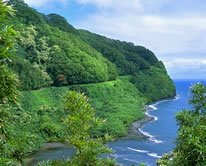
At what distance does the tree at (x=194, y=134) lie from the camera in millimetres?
10648

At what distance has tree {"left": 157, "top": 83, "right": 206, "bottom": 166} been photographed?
10.6 m

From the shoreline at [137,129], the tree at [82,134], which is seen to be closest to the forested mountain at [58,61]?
the shoreline at [137,129]

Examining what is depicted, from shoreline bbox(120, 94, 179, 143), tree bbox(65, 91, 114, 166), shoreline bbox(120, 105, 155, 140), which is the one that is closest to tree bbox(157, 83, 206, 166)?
tree bbox(65, 91, 114, 166)

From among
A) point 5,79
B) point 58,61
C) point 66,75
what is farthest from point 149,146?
point 5,79

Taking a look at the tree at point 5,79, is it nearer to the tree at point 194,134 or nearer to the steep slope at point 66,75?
the tree at point 194,134

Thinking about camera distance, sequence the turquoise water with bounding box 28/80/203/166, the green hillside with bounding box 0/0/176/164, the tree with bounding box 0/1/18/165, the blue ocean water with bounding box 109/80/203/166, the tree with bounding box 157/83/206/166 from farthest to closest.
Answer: the green hillside with bounding box 0/0/176/164
the blue ocean water with bounding box 109/80/203/166
the turquoise water with bounding box 28/80/203/166
the tree with bounding box 157/83/206/166
the tree with bounding box 0/1/18/165

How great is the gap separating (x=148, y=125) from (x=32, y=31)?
4076 centimetres

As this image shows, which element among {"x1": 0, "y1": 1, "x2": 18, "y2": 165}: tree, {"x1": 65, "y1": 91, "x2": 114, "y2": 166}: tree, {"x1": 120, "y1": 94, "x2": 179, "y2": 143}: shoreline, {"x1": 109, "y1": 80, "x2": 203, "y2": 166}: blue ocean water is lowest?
{"x1": 109, "y1": 80, "x2": 203, "y2": 166}: blue ocean water

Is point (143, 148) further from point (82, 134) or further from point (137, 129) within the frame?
point (82, 134)

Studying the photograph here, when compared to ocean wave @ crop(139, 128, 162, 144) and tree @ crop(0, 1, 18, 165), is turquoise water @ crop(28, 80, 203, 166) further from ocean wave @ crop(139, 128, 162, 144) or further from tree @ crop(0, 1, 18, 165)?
tree @ crop(0, 1, 18, 165)

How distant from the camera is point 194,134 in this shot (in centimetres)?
1120

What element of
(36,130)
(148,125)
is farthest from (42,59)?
(148,125)

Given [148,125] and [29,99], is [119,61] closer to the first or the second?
[148,125]

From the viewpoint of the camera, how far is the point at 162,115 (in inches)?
2859
